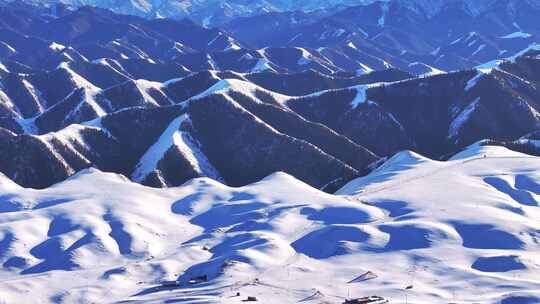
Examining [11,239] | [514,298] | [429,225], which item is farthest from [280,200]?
[514,298]

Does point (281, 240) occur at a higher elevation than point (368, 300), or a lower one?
higher

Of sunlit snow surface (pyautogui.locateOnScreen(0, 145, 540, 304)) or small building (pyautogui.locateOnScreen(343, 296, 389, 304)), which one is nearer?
small building (pyautogui.locateOnScreen(343, 296, 389, 304))

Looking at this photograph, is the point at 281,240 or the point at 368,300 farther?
the point at 281,240

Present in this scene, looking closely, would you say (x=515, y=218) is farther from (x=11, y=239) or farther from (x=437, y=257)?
(x=11, y=239)

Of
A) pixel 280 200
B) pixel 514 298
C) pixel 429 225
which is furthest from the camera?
pixel 280 200

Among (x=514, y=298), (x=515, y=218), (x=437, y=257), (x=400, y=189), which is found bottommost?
(x=514, y=298)

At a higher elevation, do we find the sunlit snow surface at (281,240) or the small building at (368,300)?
the sunlit snow surface at (281,240)

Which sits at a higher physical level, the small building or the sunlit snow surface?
the sunlit snow surface

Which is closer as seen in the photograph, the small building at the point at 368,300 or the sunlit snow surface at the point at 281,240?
the small building at the point at 368,300
